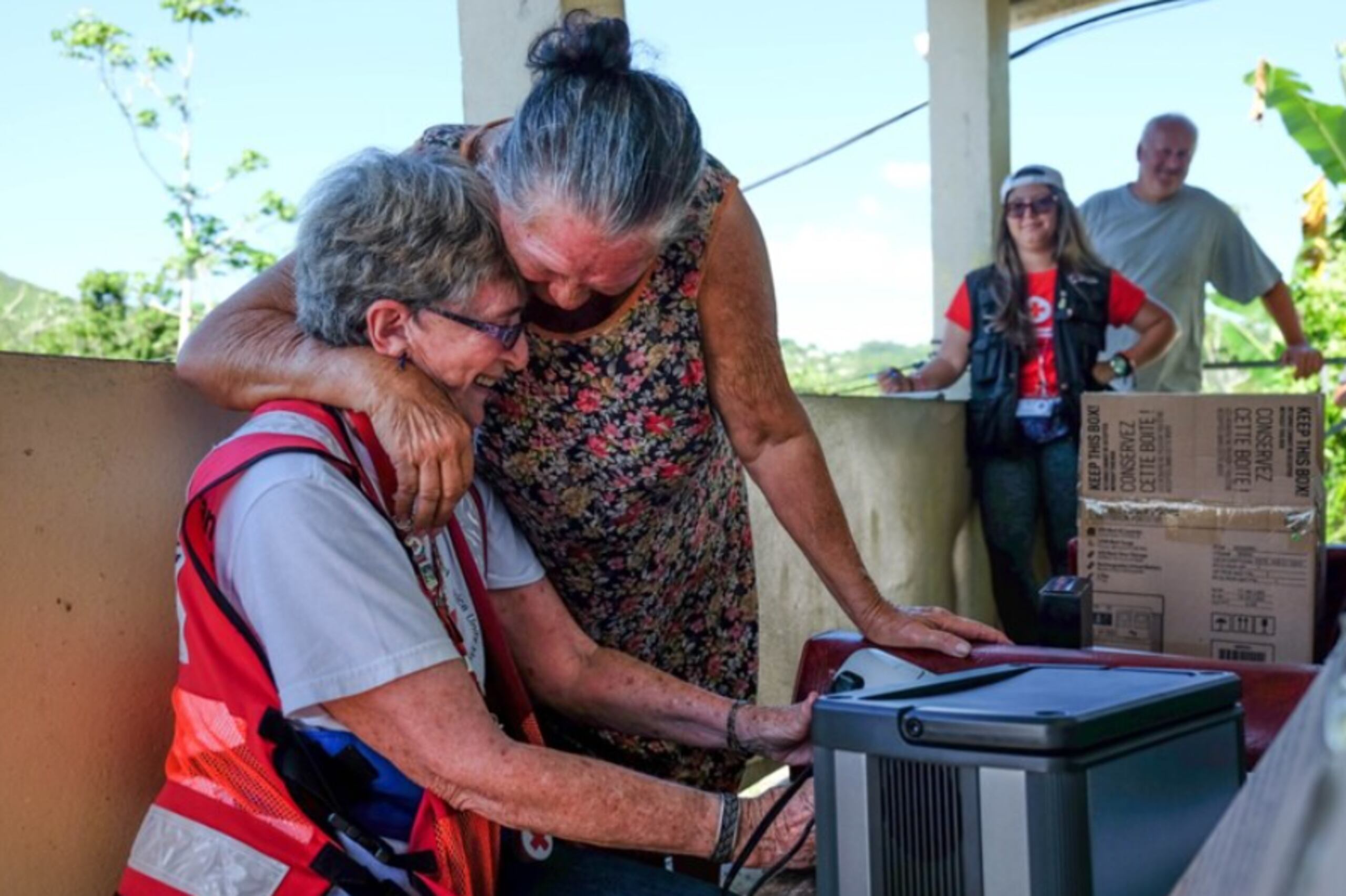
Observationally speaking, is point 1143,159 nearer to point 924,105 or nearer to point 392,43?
point 924,105

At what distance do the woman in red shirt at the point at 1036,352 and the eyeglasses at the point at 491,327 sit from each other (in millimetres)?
3125

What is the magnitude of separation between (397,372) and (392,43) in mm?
32129

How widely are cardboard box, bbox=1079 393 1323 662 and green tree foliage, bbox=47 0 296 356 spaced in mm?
16399

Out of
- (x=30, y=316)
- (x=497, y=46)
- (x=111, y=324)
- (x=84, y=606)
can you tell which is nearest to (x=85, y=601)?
(x=84, y=606)

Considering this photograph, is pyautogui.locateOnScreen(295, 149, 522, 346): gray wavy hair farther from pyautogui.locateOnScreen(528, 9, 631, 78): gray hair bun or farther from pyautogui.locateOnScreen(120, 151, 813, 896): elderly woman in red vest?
pyautogui.locateOnScreen(528, 9, 631, 78): gray hair bun

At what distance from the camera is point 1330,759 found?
0.48 meters

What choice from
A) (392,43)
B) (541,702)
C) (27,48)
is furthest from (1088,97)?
(541,702)

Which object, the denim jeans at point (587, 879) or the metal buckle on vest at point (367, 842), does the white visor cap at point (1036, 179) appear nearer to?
the denim jeans at point (587, 879)

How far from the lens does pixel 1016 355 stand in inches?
182

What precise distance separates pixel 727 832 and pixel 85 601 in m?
0.80

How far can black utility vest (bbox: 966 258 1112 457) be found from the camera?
177 inches

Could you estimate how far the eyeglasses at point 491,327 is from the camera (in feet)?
5.27

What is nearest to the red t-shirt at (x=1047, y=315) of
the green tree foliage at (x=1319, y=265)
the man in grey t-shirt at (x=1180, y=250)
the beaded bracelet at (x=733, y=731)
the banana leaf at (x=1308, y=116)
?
the man in grey t-shirt at (x=1180, y=250)

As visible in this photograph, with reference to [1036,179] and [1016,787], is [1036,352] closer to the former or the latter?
[1036,179]
